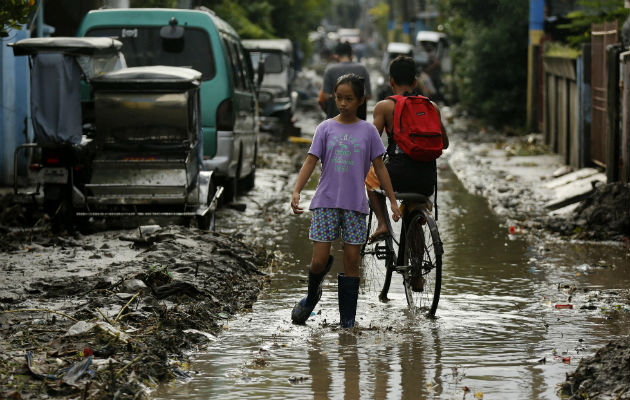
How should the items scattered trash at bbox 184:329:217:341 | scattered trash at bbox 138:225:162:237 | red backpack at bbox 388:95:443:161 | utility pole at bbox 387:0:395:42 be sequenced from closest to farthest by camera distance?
scattered trash at bbox 184:329:217:341
red backpack at bbox 388:95:443:161
scattered trash at bbox 138:225:162:237
utility pole at bbox 387:0:395:42

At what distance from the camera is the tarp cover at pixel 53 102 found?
10.4 metres

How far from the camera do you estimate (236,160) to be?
12.9 meters

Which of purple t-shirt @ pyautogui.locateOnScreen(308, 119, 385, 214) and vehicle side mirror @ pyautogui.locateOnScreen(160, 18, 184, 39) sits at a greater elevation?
vehicle side mirror @ pyautogui.locateOnScreen(160, 18, 184, 39)

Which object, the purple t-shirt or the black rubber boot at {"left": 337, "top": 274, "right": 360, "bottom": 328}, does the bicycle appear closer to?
the black rubber boot at {"left": 337, "top": 274, "right": 360, "bottom": 328}

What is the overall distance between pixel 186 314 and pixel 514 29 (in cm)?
2047

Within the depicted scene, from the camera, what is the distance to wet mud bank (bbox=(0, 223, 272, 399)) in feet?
18.2

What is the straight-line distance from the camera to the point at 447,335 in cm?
693

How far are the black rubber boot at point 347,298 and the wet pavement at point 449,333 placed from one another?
8 centimetres

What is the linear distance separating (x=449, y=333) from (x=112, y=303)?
2.24 meters

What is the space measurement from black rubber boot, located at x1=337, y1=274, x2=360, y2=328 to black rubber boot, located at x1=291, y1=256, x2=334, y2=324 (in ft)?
0.46

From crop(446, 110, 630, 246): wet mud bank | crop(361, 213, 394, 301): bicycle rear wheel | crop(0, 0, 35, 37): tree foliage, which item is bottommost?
crop(446, 110, 630, 246): wet mud bank

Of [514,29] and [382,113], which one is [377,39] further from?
[382,113]

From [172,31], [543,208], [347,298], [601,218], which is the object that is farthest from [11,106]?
[347,298]

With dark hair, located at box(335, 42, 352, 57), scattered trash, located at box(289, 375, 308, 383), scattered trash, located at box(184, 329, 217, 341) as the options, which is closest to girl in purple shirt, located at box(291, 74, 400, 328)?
scattered trash, located at box(184, 329, 217, 341)
